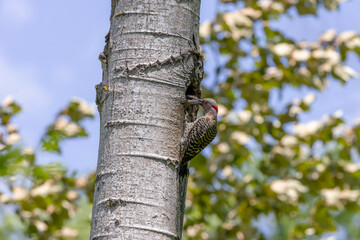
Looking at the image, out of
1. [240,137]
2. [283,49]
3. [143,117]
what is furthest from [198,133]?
[283,49]

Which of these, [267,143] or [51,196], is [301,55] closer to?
[267,143]

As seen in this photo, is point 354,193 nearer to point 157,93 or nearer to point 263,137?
point 263,137

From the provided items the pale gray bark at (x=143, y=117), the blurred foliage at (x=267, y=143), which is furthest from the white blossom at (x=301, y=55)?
the pale gray bark at (x=143, y=117)

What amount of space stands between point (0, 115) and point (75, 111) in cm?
86

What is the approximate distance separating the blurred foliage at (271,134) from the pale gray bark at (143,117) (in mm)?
2830

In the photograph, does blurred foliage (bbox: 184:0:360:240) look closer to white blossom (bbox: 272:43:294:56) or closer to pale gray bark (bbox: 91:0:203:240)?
white blossom (bbox: 272:43:294:56)

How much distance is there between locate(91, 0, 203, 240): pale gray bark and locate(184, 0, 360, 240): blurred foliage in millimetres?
2830

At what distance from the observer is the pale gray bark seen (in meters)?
2.03

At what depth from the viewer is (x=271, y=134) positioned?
5.34 metres

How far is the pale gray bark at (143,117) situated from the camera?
2.03 m

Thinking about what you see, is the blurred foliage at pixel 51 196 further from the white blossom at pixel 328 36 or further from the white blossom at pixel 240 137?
the white blossom at pixel 328 36

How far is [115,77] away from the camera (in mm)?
2293

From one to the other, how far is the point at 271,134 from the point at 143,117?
11.1 ft

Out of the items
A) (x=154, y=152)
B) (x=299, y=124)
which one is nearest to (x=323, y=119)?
(x=299, y=124)
